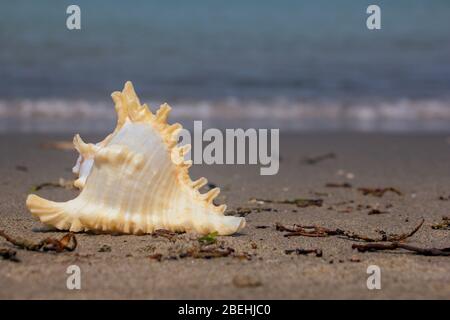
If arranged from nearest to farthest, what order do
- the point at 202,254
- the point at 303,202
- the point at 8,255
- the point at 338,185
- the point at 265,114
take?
1. the point at 8,255
2. the point at 202,254
3. the point at 303,202
4. the point at 338,185
5. the point at 265,114

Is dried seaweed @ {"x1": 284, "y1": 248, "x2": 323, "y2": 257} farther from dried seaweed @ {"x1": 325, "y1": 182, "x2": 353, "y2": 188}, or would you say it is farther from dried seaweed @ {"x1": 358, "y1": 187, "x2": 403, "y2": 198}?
dried seaweed @ {"x1": 325, "y1": 182, "x2": 353, "y2": 188}

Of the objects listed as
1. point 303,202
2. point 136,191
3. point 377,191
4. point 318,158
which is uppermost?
point 318,158

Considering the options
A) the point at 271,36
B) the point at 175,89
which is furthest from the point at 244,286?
the point at 271,36

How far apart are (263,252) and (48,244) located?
0.99m

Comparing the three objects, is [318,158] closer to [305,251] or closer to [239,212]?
[239,212]

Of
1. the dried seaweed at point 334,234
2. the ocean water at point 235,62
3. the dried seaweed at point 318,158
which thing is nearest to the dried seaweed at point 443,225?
the dried seaweed at point 334,234

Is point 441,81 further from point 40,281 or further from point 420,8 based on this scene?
point 40,281

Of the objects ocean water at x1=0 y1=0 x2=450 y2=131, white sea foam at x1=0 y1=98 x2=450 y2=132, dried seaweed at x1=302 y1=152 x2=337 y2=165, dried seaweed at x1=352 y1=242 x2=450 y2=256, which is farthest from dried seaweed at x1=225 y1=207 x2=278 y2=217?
ocean water at x1=0 y1=0 x2=450 y2=131

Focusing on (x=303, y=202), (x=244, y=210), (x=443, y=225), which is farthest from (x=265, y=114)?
(x=443, y=225)

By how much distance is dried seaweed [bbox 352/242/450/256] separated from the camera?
11.1ft

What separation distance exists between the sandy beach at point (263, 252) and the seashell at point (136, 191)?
89mm

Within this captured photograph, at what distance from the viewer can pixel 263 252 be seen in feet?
11.4
